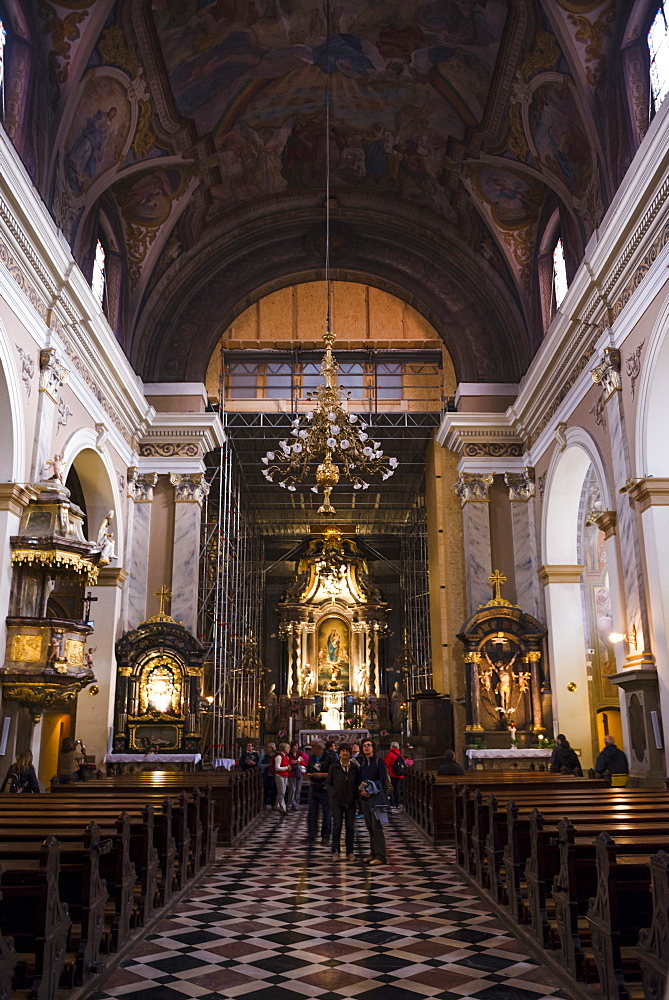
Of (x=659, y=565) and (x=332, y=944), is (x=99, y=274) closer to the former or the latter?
(x=659, y=565)

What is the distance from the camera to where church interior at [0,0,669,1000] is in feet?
16.9

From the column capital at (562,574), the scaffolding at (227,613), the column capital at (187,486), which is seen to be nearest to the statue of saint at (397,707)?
the scaffolding at (227,613)

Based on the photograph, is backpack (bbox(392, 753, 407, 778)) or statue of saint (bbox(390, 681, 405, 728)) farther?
statue of saint (bbox(390, 681, 405, 728))

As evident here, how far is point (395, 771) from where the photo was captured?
1342 cm

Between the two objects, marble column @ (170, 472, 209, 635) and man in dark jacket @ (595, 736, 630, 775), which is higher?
marble column @ (170, 472, 209, 635)

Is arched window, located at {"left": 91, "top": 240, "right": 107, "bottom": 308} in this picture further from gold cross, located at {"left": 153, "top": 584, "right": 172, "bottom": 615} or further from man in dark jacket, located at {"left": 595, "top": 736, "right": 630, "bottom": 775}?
man in dark jacket, located at {"left": 595, "top": 736, "right": 630, "bottom": 775}

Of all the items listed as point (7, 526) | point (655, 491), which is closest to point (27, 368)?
point (7, 526)

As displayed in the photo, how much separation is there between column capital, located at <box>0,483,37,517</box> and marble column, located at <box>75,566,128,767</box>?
13.9 feet

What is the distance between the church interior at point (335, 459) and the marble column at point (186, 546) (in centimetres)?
6

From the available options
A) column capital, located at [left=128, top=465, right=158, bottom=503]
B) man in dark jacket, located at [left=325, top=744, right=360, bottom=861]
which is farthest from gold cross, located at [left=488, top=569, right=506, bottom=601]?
man in dark jacket, located at [left=325, top=744, right=360, bottom=861]

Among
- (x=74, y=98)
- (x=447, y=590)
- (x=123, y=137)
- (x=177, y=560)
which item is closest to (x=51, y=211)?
(x=74, y=98)

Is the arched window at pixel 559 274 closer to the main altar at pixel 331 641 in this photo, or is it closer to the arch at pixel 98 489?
the arch at pixel 98 489

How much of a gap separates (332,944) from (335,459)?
1127 centimetres

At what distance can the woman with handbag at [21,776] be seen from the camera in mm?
9312
